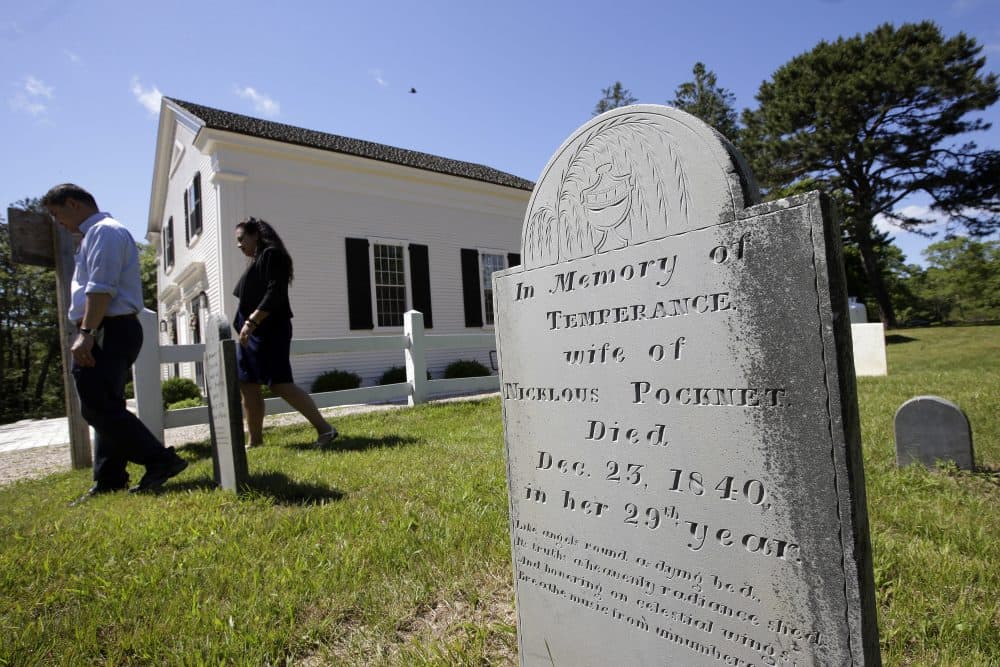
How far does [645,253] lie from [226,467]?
3.50m

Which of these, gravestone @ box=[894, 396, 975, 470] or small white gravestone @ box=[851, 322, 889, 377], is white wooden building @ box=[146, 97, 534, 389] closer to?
small white gravestone @ box=[851, 322, 889, 377]

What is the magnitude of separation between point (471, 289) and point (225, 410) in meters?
11.6

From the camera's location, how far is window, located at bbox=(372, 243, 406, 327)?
44.9 ft

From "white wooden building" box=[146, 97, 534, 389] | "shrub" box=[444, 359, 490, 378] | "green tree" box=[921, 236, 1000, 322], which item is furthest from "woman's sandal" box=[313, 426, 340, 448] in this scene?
"green tree" box=[921, 236, 1000, 322]

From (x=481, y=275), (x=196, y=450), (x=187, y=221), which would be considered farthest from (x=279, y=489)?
(x=187, y=221)

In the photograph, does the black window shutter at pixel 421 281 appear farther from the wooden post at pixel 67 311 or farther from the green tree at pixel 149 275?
the green tree at pixel 149 275

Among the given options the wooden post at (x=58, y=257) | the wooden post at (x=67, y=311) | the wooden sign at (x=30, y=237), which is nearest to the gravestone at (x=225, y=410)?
the wooden post at (x=58, y=257)

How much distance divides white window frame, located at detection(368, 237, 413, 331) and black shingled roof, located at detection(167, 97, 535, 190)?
2013 mm

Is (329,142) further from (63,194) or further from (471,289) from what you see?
(63,194)

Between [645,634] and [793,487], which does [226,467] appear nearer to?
[645,634]

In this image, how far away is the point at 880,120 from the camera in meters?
25.9

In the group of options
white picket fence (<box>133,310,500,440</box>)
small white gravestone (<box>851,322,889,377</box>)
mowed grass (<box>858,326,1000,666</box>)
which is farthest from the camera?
small white gravestone (<box>851,322,889,377</box>)

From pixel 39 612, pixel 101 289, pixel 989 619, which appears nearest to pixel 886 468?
pixel 989 619

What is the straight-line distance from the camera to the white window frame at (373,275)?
524 inches
